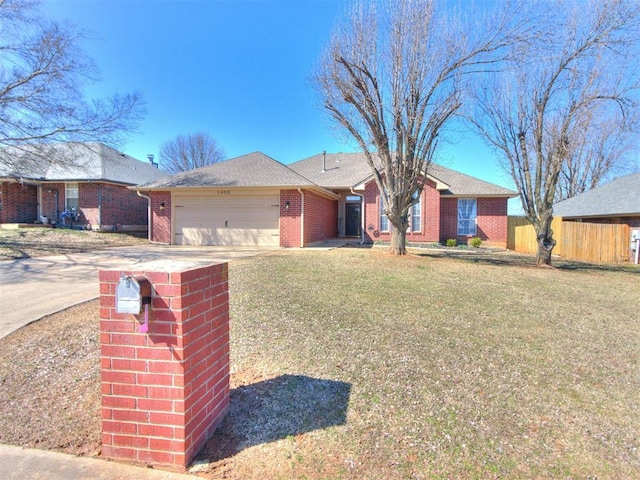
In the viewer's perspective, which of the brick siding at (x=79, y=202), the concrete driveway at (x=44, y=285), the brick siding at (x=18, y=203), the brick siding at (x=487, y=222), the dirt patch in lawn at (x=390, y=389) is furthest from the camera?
the brick siding at (x=18, y=203)

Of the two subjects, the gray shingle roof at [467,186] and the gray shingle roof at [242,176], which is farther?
the gray shingle roof at [467,186]

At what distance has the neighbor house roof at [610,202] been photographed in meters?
16.2

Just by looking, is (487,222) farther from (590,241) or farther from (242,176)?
(242,176)

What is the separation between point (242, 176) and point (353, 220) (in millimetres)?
8506

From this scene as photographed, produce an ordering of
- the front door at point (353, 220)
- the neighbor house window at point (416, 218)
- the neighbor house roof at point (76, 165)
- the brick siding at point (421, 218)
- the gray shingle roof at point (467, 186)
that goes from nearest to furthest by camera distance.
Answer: the neighbor house roof at point (76, 165)
the brick siding at point (421, 218)
the neighbor house window at point (416, 218)
the gray shingle roof at point (467, 186)
the front door at point (353, 220)

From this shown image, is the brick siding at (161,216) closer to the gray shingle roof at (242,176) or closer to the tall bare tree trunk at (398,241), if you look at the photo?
the gray shingle roof at (242,176)

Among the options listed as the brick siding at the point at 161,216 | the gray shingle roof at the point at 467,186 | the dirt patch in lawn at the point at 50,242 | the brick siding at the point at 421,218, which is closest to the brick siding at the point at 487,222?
the gray shingle roof at the point at 467,186

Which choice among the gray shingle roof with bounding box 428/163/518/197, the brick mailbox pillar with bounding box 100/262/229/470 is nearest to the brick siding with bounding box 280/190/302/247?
the gray shingle roof with bounding box 428/163/518/197

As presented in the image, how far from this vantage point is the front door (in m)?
21.0

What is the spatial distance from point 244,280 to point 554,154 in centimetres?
972

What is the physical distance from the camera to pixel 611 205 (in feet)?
57.6

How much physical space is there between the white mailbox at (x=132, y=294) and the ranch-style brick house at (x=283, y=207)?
11591 millimetres

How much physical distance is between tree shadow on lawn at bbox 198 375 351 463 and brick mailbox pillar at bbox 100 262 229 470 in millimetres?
201

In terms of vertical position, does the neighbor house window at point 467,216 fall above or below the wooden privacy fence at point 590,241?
above
